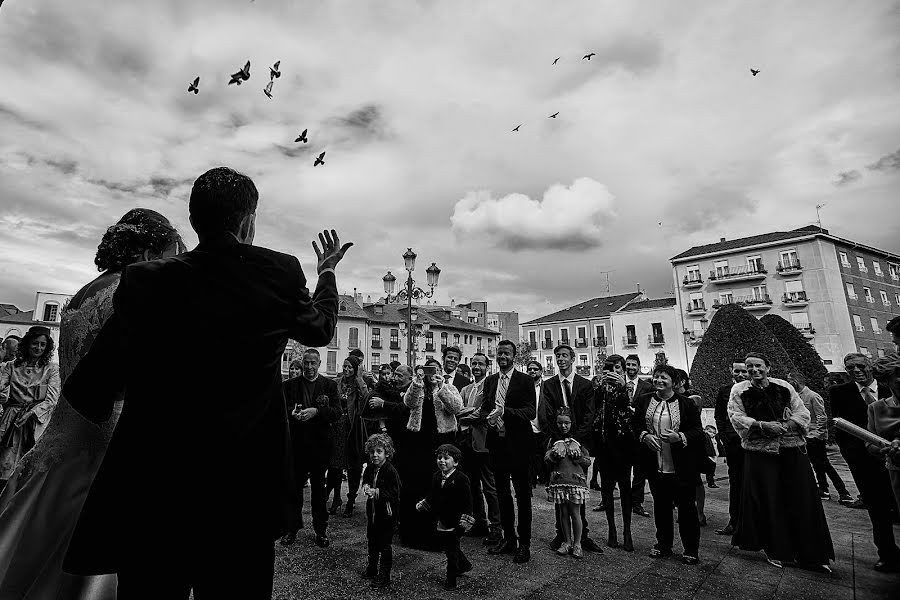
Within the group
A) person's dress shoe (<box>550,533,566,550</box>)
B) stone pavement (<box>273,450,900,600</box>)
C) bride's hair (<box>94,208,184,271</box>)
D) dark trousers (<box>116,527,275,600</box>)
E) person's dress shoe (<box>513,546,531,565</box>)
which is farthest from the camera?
person's dress shoe (<box>550,533,566,550</box>)

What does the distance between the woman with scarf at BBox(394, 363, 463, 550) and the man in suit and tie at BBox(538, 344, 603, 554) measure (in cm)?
119

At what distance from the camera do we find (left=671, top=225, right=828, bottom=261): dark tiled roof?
137ft

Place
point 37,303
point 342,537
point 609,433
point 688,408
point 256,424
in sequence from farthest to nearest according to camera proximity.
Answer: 1. point 37,303
2. point 609,433
3. point 342,537
4. point 688,408
5. point 256,424

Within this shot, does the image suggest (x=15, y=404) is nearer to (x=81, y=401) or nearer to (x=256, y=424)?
(x=81, y=401)

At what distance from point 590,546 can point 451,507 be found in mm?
1861

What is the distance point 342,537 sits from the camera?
5.45 metres

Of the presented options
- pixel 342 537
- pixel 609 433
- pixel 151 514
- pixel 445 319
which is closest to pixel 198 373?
pixel 151 514

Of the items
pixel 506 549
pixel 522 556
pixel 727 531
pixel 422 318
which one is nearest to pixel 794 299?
pixel 422 318

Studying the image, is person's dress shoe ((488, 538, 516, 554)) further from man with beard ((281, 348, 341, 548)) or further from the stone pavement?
man with beard ((281, 348, 341, 548))

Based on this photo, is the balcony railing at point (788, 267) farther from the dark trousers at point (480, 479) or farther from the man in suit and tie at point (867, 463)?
the dark trousers at point (480, 479)

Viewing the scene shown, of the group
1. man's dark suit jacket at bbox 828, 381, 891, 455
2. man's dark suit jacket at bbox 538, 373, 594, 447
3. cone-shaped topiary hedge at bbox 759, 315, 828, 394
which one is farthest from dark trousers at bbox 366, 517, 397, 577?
cone-shaped topiary hedge at bbox 759, 315, 828, 394

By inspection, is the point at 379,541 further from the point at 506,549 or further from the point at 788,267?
the point at 788,267

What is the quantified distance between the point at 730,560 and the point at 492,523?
2.53m

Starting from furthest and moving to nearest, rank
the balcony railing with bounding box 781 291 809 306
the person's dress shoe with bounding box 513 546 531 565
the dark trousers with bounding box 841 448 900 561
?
the balcony railing with bounding box 781 291 809 306 < the person's dress shoe with bounding box 513 546 531 565 < the dark trousers with bounding box 841 448 900 561
